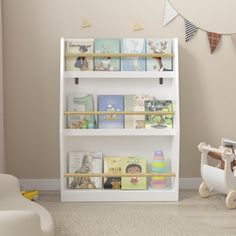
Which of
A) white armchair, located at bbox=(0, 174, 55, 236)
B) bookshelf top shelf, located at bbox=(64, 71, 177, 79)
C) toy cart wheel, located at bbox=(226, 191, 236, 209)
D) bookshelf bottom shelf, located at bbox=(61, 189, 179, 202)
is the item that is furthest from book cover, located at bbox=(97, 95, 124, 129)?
white armchair, located at bbox=(0, 174, 55, 236)

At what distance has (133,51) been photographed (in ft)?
11.4

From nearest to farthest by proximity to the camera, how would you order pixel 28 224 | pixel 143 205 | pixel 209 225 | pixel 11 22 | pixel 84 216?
pixel 28 224 < pixel 209 225 < pixel 84 216 < pixel 143 205 < pixel 11 22

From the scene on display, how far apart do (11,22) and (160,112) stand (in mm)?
1243

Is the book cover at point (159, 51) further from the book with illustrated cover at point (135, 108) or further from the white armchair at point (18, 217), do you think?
the white armchair at point (18, 217)

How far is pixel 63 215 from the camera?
9.59 feet

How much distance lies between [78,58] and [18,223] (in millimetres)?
1890

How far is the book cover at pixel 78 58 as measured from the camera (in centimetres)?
345

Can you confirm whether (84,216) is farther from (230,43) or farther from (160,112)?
(230,43)

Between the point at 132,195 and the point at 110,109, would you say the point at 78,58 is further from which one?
the point at 132,195

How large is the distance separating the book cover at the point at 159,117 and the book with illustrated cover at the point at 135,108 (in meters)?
0.03

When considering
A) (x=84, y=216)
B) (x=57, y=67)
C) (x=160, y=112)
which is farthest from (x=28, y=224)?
(x=57, y=67)

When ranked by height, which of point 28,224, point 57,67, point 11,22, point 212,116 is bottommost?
point 28,224

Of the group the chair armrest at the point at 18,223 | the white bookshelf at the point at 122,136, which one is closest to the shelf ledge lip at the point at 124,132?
the white bookshelf at the point at 122,136

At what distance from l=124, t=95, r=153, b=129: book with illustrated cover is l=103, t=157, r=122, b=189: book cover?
25cm
